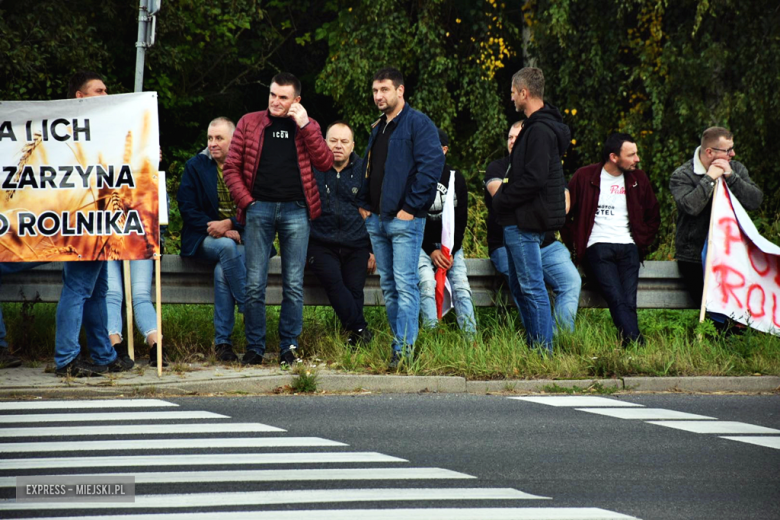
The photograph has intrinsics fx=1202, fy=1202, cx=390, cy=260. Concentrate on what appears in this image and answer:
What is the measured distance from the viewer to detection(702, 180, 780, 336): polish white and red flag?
1047cm

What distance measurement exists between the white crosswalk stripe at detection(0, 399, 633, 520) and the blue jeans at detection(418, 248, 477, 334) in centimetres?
292

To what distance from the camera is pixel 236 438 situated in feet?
23.1

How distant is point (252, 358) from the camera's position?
31.6ft

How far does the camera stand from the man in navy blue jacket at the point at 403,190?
368 inches

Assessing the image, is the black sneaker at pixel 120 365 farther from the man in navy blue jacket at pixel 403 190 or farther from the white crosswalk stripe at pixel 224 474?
the man in navy blue jacket at pixel 403 190

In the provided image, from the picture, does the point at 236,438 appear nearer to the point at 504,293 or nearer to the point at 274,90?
the point at 274,90

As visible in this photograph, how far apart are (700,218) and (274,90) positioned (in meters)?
3.99

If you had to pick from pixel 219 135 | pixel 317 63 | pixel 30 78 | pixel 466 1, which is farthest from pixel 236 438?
pixel 317 63

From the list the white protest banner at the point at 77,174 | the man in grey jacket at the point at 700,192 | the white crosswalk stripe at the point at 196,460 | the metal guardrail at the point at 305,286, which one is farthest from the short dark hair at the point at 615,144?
the white crosswalk stripe at the point at 196,460

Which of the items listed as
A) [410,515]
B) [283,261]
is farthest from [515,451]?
[283,261]

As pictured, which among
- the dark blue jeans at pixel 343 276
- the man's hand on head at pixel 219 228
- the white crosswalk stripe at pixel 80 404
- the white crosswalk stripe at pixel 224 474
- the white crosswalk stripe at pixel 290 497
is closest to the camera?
the white crosswalk stripe at pixel 224 474

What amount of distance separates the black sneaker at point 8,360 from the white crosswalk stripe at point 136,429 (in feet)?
7.36

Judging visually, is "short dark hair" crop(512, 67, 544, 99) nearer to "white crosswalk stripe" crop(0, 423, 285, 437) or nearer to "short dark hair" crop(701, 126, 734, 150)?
"short dark hair" crop(701, 126, 734, 150)

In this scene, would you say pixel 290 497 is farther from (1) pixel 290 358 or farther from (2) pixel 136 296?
(2) pixel 136 296
